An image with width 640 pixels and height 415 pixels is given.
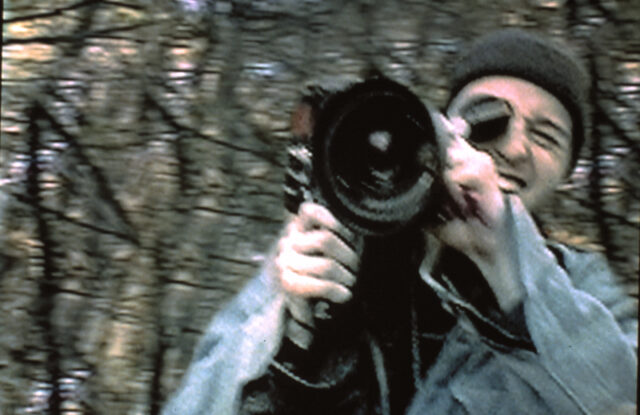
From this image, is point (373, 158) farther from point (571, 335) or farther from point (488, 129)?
point (571, 335)

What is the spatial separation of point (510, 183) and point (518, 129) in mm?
105

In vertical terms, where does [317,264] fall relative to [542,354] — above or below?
above

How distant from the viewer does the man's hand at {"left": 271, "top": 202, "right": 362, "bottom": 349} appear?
157 centimetres

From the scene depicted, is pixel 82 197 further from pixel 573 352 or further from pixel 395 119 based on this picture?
pixel 573 352

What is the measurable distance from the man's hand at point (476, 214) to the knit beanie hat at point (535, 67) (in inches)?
7.5

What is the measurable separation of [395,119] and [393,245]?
0.73ft

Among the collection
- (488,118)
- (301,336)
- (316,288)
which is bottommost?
(301,336)

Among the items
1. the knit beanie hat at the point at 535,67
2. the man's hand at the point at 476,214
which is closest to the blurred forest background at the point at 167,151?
the knit beanie hat at the point at 535,67

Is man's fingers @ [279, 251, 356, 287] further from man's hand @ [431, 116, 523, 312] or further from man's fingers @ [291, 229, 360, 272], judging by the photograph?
man's hand @ [431, 116, 523, 312]

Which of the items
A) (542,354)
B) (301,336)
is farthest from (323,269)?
(542,354)

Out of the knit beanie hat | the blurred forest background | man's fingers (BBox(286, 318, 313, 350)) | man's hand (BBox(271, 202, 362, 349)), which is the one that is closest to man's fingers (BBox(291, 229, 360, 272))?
man's hand (BBox(271, 202, 362, 349))

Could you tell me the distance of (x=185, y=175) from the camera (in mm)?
1907

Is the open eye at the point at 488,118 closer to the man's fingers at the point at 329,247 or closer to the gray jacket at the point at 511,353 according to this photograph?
the gray jacket at the point at 511,353

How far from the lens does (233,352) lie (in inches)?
69.0
